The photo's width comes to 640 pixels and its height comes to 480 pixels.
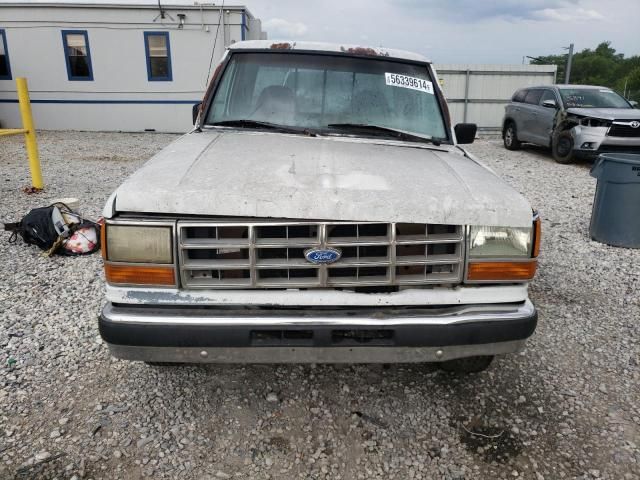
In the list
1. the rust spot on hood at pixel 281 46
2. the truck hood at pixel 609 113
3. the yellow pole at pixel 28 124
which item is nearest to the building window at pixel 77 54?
the yellow pole at pixel 28 124

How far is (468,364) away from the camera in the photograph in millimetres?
2996

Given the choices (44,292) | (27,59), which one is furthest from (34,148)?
(27,59)

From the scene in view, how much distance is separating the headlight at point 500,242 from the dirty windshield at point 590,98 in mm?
10046

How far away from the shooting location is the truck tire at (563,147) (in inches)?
423

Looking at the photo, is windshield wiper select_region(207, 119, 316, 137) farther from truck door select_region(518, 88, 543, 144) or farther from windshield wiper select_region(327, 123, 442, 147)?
truck door select_region(518, 88, 543, 144)

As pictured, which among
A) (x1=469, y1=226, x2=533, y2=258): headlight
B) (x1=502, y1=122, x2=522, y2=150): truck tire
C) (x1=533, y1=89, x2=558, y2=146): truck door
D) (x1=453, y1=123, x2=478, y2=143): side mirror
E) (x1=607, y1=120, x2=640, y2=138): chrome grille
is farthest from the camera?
(x1=502, y1=122, x2=522, y2=150): truck tire

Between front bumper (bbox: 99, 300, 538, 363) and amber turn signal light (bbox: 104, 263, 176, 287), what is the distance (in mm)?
125

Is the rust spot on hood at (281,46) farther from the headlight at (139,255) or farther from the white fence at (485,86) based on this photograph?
the white fence at (485,86)

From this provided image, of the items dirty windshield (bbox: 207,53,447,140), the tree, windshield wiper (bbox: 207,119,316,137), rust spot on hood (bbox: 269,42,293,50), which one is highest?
rust spot on hood (bbox: 269,42,293,50)

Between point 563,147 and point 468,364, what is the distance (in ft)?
31.3

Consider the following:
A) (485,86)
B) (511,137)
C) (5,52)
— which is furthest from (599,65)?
(5,52)

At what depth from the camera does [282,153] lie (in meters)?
2.83

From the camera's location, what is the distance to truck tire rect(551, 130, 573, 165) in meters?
10.8

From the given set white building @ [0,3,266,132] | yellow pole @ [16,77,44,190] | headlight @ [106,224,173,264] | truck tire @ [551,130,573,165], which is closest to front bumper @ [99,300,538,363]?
headlight @ [106,224,173,264]
